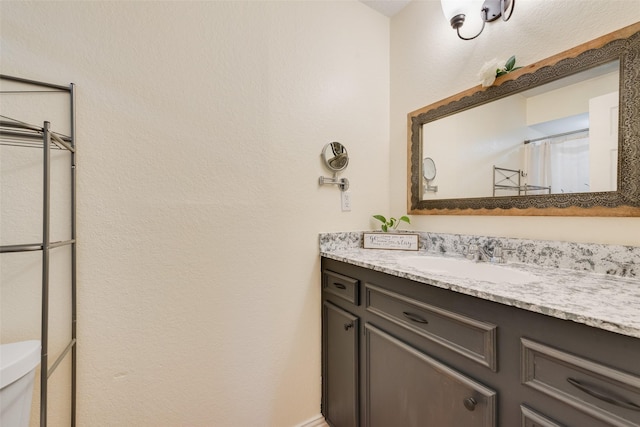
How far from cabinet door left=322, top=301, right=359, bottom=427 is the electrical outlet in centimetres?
56

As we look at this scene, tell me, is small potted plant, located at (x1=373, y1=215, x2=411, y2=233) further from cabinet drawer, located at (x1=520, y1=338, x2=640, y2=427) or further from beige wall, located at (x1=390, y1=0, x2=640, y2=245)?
cabinet drawer, located at (x1=520, y1=338, x2=640, y2=427)

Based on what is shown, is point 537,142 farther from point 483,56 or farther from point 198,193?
point 198,193

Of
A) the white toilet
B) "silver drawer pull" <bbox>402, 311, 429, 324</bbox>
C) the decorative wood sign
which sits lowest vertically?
the white toilet

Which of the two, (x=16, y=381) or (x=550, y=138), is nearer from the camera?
(x=16, y=381)

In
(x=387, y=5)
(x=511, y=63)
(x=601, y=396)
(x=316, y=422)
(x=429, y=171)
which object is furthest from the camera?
(x=387, y=5)

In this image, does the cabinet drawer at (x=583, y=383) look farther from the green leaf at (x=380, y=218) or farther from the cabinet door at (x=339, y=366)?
the green leaf at (x=380, y=218)

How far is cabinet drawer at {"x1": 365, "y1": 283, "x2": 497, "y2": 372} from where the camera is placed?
2.43ft

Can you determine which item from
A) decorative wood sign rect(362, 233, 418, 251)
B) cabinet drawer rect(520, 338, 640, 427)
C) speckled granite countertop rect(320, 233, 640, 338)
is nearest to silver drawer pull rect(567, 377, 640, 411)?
cabinet drawer rect(520, 338, 640, 427)

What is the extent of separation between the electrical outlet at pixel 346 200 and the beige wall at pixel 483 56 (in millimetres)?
367

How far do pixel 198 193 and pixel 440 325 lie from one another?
43.3 inches

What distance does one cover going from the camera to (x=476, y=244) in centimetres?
130

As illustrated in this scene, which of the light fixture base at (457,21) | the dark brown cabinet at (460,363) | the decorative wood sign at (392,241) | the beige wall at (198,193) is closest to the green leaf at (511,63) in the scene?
the light fixture base at (457,21)

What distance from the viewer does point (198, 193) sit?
46.4 inches

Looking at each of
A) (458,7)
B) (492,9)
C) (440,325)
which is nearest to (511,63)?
(492,9)
